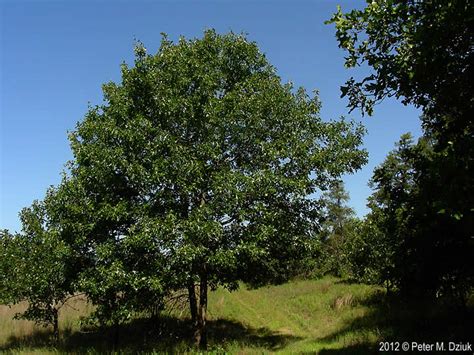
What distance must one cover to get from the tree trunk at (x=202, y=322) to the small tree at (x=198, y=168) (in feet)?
0.20

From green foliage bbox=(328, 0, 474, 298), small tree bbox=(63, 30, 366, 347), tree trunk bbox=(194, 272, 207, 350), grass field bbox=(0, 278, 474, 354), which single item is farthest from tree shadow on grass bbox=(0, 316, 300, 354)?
green foliage bbox=(328, 0, 474, 298)

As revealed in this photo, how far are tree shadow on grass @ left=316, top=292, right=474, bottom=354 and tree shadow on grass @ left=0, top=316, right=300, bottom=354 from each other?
3576mm

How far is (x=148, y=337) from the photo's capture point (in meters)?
21.3

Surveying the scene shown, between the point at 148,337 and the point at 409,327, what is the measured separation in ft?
40.8

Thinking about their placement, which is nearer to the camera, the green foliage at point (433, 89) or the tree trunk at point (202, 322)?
the green foliage at point (433, 89)

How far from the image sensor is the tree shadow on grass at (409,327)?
46.8 feet

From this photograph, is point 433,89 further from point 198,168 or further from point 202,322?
point 202,322

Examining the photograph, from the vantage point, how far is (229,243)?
51.0ft

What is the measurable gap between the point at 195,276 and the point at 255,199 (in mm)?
3565

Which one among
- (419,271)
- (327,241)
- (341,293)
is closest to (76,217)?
(419,271)

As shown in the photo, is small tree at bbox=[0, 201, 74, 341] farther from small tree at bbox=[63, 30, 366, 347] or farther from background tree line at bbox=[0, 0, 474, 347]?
small tree at bbox=[63, 30, 366, 347]

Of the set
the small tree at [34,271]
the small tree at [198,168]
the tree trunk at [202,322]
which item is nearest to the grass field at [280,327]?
the tree trunk at [202,322]

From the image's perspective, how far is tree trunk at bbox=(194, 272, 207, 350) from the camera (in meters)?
17.8

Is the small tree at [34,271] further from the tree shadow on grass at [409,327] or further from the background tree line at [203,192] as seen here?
the tree shadow on grass at [409,327]
